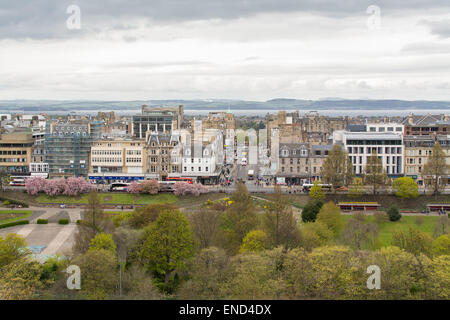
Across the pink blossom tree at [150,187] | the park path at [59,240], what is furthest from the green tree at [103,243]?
the pink blossom tree at [150,187]

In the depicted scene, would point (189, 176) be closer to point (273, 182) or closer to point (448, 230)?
point (273, 182)

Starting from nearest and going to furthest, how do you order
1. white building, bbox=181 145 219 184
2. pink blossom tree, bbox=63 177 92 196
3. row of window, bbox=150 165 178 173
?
1. pink blossom tree, bbox=63 177 92 196
2. white building, bbox=181 145 219 184
3. row of window, bbox=150 165 178 173

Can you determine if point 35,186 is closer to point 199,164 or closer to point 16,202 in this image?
point 16,202

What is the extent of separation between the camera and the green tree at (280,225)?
3719 centimetres

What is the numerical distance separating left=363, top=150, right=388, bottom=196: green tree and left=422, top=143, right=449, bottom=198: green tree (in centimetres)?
514

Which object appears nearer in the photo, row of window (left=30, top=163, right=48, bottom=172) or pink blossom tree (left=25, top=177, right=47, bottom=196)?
pink blossom tree (left=25, top=177, right=47, bottom=196)

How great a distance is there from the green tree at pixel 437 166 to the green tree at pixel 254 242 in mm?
34424

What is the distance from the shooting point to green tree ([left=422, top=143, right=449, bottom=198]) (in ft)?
207

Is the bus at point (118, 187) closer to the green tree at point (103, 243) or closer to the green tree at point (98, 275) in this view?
the green tree at point (103, 243)

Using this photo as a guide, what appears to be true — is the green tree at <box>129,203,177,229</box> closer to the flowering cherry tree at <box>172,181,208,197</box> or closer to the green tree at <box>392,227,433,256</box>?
the green tree at <box>392,227,433,256</box>

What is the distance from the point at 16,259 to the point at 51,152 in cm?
4320

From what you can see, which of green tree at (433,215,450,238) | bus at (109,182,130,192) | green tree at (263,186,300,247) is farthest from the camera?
bus at (109,182,130,192)

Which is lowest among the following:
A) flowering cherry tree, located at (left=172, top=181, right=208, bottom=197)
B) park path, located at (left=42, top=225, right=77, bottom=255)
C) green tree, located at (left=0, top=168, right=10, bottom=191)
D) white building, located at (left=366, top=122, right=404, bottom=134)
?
park path, located at (left=42, top=225, right=77, bottom=255)

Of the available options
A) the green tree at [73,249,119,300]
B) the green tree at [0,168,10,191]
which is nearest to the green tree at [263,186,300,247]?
the green tree at [73,249,119,300]
